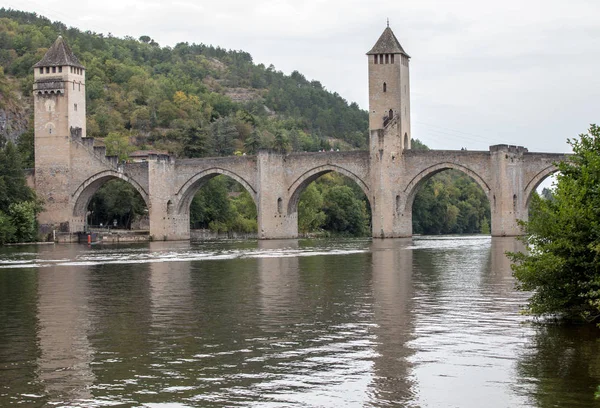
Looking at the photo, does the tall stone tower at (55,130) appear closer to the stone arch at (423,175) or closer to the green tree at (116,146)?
the green tree at (116,146)

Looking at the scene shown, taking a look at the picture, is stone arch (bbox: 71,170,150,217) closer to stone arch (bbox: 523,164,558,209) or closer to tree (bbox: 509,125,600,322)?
stone arch (bbox: 523,164,558,209)

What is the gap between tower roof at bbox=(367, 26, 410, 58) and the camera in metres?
61.3

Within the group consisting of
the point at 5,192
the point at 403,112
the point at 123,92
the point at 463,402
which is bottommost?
the point at 463,402

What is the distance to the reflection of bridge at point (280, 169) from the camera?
57.5 m

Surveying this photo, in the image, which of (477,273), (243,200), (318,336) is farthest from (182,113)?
(318,336)

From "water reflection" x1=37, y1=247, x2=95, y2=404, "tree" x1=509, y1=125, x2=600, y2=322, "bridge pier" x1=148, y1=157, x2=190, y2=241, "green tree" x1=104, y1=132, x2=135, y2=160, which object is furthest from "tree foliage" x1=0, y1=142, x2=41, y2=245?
"tree" x1=509, y1=125, x2=600, y2=322

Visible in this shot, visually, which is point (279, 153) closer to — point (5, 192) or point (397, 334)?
point (5, 192)

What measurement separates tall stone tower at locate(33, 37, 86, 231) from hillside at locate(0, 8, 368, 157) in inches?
753

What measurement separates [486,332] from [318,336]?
2574 mm

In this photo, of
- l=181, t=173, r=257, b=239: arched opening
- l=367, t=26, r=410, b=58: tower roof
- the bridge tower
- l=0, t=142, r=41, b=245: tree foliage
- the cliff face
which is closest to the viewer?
l=0, t=142, r=41, b=245: tree foliage

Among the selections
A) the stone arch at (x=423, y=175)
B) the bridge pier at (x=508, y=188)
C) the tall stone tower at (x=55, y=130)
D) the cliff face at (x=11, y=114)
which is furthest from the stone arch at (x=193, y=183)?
the cliff face at (x=11, y=114)

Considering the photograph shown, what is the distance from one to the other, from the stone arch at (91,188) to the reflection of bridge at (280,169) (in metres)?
0.07

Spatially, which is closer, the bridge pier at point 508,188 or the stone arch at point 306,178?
the bridge pier at point 508,188

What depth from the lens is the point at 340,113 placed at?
500ft
